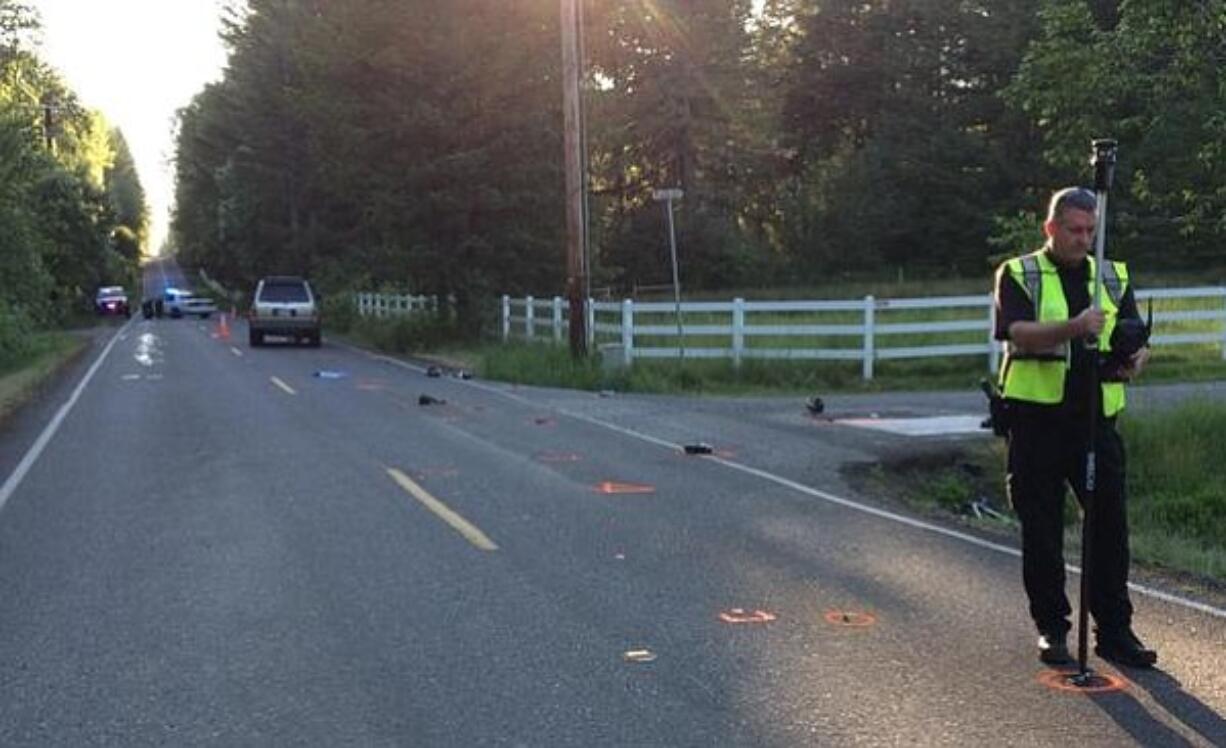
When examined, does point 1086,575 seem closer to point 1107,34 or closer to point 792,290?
point 1107,34

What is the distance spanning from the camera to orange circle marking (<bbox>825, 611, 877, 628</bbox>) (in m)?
6.30

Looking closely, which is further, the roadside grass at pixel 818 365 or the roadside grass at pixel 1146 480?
the roadside grass at pixel 818 365

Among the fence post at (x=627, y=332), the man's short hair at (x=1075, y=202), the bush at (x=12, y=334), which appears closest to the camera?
the man's short hair at (x=1075, y=202)

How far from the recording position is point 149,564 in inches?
302

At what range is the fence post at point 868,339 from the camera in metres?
20.6

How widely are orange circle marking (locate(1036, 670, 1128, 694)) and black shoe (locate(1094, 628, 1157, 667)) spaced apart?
197 mm

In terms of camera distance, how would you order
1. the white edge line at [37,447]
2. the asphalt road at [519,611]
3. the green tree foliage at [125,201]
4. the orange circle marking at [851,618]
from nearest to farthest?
the asphalt road at [519,611]
the orange circle marking at [851,618]
the white edge line at [37,447]
the green tree foliage at [125,201]

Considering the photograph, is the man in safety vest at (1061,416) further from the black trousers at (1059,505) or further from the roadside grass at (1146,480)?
the roadside grass at (1146,480)

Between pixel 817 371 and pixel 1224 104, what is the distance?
9.48 m

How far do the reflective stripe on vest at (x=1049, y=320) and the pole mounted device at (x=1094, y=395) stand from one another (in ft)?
0.33

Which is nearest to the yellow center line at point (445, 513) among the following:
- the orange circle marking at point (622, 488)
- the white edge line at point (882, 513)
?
the orange circle marking at point (622, 488)

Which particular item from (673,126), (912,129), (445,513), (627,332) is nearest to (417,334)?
(627,332)

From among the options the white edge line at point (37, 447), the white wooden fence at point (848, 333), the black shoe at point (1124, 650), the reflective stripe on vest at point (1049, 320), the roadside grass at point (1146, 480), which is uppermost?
the reflective stripe on vest at point (1049, 320)

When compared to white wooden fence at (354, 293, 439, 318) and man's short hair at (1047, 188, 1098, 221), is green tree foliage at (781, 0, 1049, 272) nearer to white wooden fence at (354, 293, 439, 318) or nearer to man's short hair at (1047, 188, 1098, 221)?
white wooden fence at (354, 293, 439, 318)
